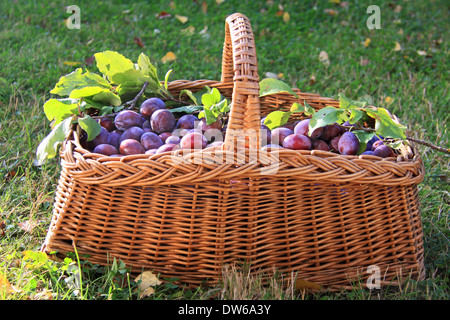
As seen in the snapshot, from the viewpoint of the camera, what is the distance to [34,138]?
2021 mm

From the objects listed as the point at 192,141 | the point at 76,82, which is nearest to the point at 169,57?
the point at 76,82

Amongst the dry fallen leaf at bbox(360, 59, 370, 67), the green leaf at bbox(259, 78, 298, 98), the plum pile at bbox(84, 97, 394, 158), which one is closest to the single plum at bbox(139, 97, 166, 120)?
the plum pile at bbox(84, 97, 394, 158)

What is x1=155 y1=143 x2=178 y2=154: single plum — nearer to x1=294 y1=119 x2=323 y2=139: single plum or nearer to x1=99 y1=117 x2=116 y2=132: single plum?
x1=99 y1=117 x2=116 y2=132: single plum

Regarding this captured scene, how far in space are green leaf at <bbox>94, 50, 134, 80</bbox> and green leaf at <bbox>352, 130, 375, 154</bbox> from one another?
2.59ft

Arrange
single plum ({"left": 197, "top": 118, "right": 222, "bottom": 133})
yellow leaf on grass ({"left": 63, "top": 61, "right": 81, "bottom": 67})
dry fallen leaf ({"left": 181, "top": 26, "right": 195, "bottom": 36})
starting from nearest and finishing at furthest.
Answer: single plum ({"left": 197, "top": 118, "right": 222, "bottom": 133})
yellow leaf on grass ({"left": 63, "top": 61, "right": 81, "bottom": 67})
dry fallen leaf ({"left": 181, "top": 26, "right": 195, "bottom": 36})

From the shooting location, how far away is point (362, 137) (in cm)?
140

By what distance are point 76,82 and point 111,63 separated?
0.13m

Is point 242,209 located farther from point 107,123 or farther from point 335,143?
point 107,123

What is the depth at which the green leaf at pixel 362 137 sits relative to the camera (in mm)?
1386

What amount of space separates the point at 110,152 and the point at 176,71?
1.44m

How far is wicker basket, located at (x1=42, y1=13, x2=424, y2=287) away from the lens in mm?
1154

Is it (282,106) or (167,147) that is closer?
(167,147)
